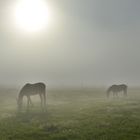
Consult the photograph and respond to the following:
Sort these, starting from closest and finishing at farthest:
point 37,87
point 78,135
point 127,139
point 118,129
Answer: point 127,139, point 78,135, point 118,129, point 37,87

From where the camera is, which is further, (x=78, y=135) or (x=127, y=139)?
(x=78, y=135)

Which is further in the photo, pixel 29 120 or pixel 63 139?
pixel 29 120

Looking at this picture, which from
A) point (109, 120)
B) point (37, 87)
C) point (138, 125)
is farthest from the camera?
point (37, 87)

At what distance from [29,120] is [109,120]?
9718 millimetres

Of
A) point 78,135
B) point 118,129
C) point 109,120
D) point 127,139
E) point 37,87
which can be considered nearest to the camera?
point 127,139

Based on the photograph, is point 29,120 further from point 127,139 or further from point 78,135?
point 127,139

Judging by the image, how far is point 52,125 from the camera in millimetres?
28375

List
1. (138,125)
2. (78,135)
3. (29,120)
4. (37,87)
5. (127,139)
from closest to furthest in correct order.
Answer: (127,139)
(78,135)
(138,125)
(29,120)
(37,87)

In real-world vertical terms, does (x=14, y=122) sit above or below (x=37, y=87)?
below

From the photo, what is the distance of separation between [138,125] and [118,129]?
2963mm

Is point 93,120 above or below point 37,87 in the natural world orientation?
below

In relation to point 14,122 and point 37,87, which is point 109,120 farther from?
point 37,87

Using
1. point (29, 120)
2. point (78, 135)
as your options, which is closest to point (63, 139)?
point (78, 135)

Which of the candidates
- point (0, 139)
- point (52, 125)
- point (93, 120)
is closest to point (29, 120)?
point (52, 125)
